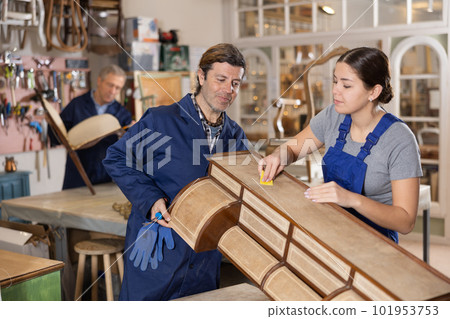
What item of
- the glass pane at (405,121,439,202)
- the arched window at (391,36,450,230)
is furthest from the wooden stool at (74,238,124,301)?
the glass pane at (405,121,439,202)

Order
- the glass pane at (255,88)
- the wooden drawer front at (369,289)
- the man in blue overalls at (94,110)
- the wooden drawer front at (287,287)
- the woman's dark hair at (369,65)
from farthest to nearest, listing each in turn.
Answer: the glass pane at (255,88), the man in blue overalls at (94,110), the woman's dark hair at (369,65), the wooden drawer front at (287,287), the wooden drawer front at (369,289)

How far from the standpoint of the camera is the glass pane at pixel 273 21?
4.98m

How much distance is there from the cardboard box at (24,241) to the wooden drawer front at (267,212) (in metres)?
1.32

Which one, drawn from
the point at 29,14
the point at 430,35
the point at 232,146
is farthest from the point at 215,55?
the point at 430,35

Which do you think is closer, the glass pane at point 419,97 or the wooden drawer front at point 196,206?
the wooden drawer front at point 196,206

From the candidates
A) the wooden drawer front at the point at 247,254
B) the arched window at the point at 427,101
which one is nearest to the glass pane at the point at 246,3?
the arched window at the point at 427,101

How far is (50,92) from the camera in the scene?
420 cm

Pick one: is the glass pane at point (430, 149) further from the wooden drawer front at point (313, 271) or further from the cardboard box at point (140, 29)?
the wooden drawer front at point (313, 271)

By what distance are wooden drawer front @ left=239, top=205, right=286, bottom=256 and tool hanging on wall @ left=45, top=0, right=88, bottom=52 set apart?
340cm

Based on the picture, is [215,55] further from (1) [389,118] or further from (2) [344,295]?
(2) [344,295]

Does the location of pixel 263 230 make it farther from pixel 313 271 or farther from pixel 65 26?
pixel 65 26

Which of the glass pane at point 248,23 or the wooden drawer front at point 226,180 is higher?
the glass pane at point 248,23

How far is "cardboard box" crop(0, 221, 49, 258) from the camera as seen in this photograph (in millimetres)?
2088

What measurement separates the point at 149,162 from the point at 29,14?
2814 millimetres
